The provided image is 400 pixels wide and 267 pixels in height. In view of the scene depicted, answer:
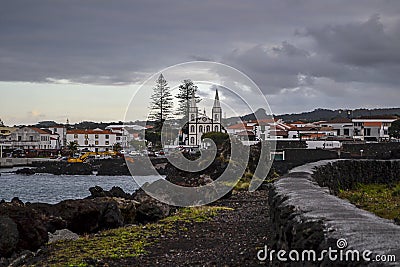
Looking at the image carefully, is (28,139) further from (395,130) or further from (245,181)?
(245,181)

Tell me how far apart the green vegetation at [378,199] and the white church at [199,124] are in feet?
62.4

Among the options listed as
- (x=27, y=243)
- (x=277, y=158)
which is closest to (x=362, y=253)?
(x=27, y=243)

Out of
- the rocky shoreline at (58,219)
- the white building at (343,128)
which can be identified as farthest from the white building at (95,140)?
the rocky shoreline at (58,219)

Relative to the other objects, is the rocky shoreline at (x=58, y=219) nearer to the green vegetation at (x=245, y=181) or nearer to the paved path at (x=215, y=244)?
the paved path at (x=215, y=244)

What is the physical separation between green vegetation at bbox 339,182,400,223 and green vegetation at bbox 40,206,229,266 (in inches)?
161

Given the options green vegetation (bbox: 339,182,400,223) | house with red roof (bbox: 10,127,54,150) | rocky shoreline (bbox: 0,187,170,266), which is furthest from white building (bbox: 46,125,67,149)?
green vegetation (bbox: 339,182,400,223)

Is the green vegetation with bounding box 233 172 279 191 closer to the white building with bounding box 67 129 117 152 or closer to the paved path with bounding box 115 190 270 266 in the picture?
the paved path with bounding box 115 190 270 266

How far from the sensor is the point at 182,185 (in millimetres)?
26641

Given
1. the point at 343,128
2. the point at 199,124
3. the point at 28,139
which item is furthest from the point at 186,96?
the point at 28,139

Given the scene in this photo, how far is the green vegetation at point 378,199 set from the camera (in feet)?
38.7

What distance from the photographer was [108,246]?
1212cm

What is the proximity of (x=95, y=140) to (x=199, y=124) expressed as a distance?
10811 centimetres

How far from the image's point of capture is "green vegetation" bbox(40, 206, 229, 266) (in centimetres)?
1081

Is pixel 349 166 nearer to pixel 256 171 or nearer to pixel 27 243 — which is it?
pixel 27 243
